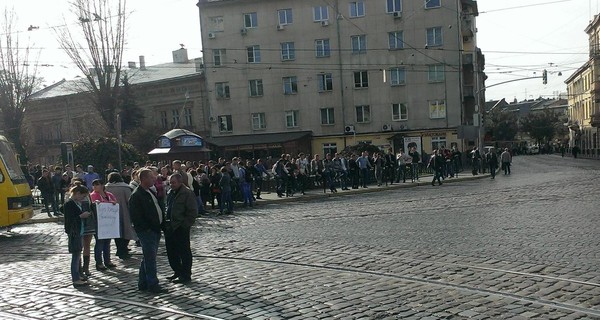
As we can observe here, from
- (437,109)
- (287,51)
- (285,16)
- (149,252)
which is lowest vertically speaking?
(149,252)

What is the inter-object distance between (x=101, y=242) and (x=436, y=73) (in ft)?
131

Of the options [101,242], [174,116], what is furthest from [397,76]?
[101,242]

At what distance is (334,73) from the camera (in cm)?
4825

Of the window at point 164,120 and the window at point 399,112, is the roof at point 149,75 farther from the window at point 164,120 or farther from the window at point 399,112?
the window at point 399,112

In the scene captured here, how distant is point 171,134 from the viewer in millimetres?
28141

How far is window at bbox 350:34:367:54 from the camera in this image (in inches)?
1874

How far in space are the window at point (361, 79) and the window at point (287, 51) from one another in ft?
19.0

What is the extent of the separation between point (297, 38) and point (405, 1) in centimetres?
967

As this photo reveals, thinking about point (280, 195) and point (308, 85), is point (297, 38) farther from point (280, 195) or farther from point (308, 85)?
point (280, 195)

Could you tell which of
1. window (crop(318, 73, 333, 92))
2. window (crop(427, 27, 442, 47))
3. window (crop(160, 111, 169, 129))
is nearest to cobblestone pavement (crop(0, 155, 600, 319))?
window (crop(427, 27, 442, 47))

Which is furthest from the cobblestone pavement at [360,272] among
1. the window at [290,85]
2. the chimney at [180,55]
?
the chimney at [180,55]

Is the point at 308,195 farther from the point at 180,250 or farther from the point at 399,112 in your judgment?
the point at 399,112

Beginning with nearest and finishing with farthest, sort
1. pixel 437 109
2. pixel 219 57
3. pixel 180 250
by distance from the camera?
pixel 180 250, pixel 437 109, pixel 219 57

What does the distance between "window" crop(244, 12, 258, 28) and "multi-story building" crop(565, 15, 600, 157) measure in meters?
38.4
